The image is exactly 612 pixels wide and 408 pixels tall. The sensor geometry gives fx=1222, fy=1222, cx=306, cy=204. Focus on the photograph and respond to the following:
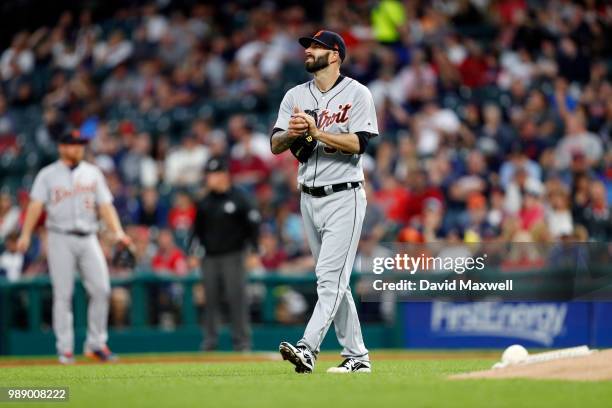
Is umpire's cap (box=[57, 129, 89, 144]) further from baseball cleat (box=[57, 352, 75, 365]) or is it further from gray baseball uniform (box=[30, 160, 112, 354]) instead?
baseball cleat (box=[57, 352, 75, 365])

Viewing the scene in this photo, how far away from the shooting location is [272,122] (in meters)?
17.0

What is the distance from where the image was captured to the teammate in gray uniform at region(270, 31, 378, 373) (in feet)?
24.7

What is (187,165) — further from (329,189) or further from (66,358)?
(329,189)

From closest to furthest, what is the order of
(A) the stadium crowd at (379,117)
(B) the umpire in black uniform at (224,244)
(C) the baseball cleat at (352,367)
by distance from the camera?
1. (C) the baseball cleat at (352,367)
2. (B) the umpire in black uniform at (224,244)
3. (A) the stadium crowd at (379,117)

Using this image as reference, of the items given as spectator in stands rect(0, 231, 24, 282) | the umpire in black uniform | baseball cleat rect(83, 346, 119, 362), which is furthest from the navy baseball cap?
spectator in stands rect(0, 231, 24, 282)

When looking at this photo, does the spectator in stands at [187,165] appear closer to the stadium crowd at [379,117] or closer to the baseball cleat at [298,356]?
the stadium crowd at [379,117]

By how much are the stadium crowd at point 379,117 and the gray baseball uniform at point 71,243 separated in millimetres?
2939

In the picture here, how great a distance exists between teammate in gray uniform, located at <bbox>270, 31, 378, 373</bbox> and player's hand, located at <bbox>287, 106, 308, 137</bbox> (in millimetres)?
13

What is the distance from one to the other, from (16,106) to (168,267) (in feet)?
23.9

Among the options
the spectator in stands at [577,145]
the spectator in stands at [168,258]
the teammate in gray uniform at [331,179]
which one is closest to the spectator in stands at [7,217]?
the spectator in stands at [168,258]

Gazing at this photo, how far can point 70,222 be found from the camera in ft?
36.1

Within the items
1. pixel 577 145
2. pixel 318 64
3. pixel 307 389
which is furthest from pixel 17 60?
pixel 307 389

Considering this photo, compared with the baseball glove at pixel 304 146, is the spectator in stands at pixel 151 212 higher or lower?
lower

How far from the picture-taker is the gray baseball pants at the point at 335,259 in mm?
7520
